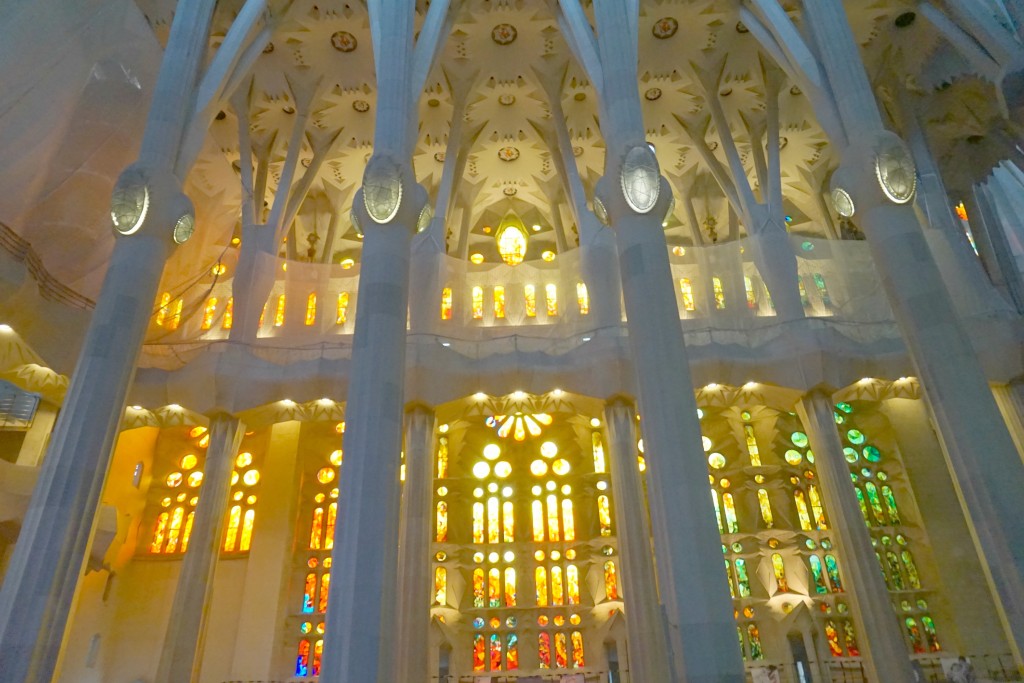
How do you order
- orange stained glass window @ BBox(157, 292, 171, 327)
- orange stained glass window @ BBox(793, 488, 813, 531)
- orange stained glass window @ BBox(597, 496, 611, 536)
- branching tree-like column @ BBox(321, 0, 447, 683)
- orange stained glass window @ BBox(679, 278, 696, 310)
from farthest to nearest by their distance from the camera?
1. orange stained glass window @ BBox(597, 496, 611, 536)
2. orange stained glass window @ BBox(793, 488, 813, 531)
3. orange stained glass window @ BBox(679, 278, 696, 310)
4. orange stained glass window @ BBox(157, 292, 171, 327)
5. branching tree-like column @ BBox(321, 0, 447, 683)

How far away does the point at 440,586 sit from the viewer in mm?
19203

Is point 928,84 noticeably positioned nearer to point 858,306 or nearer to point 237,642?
point 858,306

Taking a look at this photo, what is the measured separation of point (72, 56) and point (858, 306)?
62.7 feet

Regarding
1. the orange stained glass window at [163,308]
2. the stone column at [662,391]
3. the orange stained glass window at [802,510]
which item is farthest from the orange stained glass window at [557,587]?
the orange stained glass window at [163,308]

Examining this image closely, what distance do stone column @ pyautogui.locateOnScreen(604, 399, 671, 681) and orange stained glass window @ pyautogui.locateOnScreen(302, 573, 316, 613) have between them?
9.34 m

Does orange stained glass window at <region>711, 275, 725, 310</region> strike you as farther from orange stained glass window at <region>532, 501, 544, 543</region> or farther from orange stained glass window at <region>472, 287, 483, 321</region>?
orange stained glass window at <region>532, 501, 544, 543</region>

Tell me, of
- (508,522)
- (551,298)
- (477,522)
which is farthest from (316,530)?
(551,298)

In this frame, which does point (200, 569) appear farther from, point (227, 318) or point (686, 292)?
point (686, 292)

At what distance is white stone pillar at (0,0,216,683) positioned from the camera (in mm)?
8969

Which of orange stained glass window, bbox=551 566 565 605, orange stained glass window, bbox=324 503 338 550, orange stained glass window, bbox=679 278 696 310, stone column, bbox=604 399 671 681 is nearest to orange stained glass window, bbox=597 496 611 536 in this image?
orange stained glass window, bbox=551 566 565 605

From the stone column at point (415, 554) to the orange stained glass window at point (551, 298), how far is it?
205 inches

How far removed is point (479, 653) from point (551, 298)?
9813 millimetres

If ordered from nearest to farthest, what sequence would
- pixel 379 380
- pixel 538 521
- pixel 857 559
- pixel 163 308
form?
pixel 379 380 < pixel 857 559 < pixel 163 308 < pixel 538 521

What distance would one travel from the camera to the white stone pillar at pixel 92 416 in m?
8.97
